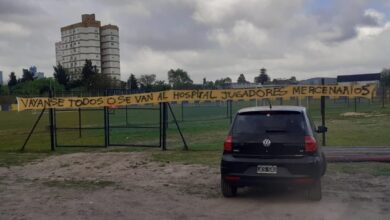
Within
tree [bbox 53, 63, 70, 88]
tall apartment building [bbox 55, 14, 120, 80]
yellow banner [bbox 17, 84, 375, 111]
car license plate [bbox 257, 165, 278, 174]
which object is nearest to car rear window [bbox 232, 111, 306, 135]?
car license plate [bbox 257, 165, 278, 174]

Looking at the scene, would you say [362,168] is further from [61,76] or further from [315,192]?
[61,76]

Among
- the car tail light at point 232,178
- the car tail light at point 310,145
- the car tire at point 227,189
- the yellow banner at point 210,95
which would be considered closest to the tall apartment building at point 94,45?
the yellow banner at point 210,95

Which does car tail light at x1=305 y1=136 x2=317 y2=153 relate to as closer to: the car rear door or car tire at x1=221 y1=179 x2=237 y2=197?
the car rear door

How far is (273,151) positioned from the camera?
8.01 metres

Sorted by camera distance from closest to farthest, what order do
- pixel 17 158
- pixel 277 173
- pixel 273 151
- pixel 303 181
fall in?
pixel 303 181 < pixel 277 173 < pixel 273 151 < pixel 17 158

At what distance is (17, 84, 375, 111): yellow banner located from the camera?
613 inches

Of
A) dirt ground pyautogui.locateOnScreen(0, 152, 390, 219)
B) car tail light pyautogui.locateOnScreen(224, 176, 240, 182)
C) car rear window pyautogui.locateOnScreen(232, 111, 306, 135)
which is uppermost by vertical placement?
car rear window pyautogui.locateOnScreen(232, 111, 306, 135)

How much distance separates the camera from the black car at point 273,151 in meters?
7.84

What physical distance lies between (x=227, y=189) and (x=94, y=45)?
527 ft

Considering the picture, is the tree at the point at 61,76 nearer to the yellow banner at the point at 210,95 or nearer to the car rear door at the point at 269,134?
the yellow banner at the point at 210,95

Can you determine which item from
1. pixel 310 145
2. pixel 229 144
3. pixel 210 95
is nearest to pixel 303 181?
pixel 310 145

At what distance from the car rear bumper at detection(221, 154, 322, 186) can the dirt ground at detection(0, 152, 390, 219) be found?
1.33ft

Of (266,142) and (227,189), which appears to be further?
(227,189)

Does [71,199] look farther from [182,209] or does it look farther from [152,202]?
[182,209]
